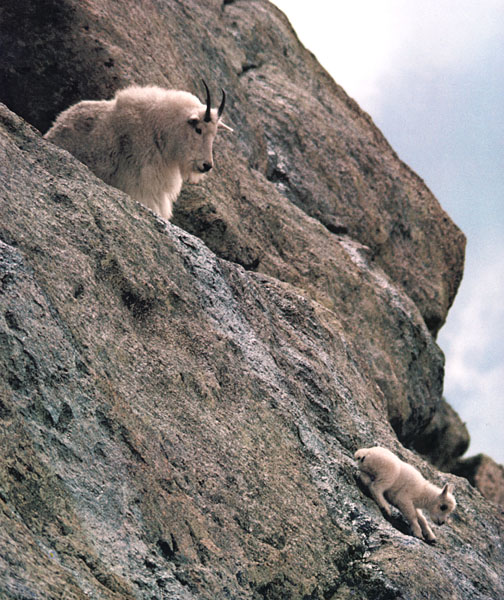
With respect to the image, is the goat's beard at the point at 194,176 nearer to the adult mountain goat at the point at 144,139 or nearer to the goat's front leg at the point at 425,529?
the adult mountain goat at the point at 144,139

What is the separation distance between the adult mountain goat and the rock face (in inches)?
54.1

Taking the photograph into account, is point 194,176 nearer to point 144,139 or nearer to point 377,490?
point 144,139

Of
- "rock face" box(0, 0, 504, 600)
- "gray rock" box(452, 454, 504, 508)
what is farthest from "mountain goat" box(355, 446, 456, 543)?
"gray rock" box(452, 454, 504, 508)

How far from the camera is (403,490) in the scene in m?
9.35

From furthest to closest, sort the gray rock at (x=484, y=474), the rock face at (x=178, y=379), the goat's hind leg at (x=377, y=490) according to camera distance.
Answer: the gray rock at (x=484, y=474)
the goat's hind leg at (x=377, y=490)
the rock face at (x=178, y=379)

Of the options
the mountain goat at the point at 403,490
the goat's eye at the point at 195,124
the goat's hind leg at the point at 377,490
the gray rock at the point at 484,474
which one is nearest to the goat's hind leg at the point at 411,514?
the mountain goat at the point at 403,490

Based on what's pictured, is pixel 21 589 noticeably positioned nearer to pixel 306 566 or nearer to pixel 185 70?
pixel 306 566

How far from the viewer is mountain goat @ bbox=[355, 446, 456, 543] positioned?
8750mm

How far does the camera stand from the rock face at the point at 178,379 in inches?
215

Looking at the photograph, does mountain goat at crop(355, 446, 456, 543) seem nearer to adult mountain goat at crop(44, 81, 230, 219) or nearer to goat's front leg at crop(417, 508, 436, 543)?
goat's front leg at crop(417, 508, 436, 543)

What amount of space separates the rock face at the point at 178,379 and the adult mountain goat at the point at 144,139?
4.51ft

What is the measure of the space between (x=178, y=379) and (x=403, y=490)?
3668mm

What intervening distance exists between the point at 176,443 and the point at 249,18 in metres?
14.1

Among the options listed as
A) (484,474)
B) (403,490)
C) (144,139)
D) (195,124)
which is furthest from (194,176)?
(484,474)
